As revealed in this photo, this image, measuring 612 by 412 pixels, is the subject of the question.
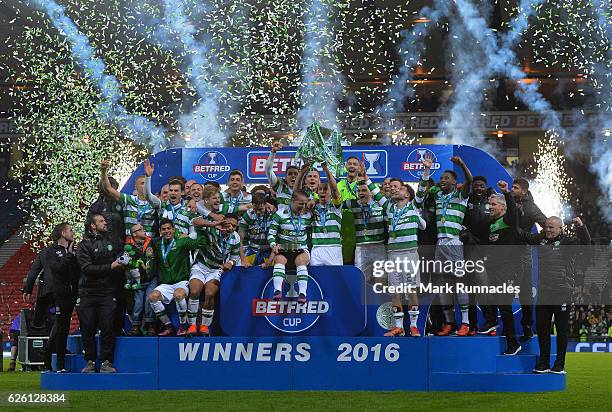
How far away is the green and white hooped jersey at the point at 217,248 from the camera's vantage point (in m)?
11.9

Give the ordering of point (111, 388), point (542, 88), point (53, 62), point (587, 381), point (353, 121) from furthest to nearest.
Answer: point (542, 88), point (353, 121), point (53, 62), point (587, 381), point (111, 388)

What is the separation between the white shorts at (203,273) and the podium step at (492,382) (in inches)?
112

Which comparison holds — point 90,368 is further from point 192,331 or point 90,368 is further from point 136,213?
point 136,213

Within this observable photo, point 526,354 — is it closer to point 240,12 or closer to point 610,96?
point 240,12

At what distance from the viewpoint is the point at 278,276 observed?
1152cm

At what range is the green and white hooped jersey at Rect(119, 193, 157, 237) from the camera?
12664 mm

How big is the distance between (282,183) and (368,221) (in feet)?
5.03

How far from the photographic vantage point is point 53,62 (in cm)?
2420

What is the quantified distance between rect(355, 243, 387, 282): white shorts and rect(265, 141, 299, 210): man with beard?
1138 mm

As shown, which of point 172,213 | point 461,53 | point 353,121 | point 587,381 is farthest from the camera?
point 353,121

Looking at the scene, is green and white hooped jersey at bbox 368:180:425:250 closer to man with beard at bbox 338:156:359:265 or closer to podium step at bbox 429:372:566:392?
man with beard at bbox 338:156:359:265

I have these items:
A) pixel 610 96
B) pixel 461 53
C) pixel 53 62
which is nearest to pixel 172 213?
pixel 53 62

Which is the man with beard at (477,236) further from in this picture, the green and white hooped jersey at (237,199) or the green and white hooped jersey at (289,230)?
the green and white hooped jersey at (237,199)

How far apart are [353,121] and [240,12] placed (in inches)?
507
